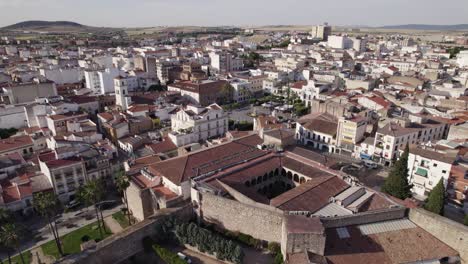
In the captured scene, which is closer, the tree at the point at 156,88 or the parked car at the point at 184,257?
the parked car at the point at 184,257

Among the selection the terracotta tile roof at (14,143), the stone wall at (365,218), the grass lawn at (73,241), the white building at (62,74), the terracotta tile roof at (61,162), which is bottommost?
the grass lawn at (73,241)

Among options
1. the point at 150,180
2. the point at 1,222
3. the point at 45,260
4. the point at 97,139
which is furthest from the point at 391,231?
the point at 97,139

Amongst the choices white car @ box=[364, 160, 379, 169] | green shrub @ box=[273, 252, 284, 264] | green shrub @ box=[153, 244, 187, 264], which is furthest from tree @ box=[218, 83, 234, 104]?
green shrub @ box=[273, 252, 284, 264]

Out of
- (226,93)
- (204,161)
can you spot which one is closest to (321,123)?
(204,161)

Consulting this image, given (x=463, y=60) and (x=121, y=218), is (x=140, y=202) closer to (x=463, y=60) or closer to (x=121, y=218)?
(x=121, y=218)

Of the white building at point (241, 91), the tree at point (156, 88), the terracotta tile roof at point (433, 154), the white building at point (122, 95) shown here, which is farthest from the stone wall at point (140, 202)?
the tree at point (156, 88)

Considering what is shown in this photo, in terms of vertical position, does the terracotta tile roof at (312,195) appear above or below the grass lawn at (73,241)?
above

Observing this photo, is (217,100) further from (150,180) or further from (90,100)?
(150,180)

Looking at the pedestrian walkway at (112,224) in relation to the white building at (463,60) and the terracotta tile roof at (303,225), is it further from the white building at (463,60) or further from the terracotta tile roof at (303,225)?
the white building at (463,60)
